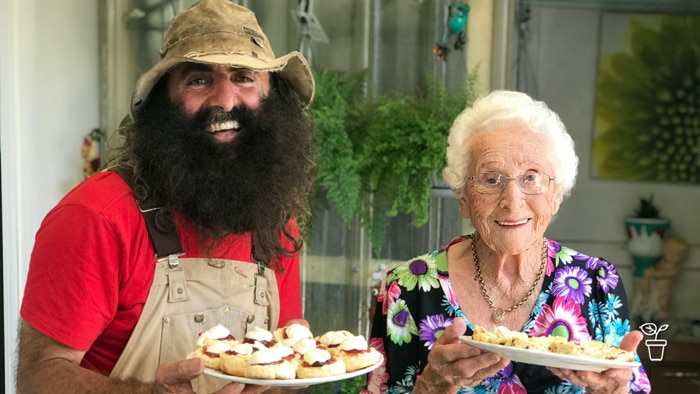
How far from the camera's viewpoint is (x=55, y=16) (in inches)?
→ 148

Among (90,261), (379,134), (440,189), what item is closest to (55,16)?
(379,134)

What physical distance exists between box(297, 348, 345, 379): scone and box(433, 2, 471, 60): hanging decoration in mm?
2207

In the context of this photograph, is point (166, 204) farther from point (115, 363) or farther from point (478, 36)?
point (478, 36)

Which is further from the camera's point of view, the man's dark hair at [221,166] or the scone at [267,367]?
the man's dark hair at [221,166]

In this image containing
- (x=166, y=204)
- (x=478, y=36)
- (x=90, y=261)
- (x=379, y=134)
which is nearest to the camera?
(x=90, y=261)

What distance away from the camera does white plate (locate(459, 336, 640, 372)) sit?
5.29ft

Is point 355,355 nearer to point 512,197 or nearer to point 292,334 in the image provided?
point 292,334

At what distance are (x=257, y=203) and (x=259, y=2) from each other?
1.91 m

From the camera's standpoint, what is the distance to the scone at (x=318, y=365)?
176 cm

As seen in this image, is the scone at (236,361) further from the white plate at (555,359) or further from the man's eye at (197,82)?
the man's eye at (197,82)

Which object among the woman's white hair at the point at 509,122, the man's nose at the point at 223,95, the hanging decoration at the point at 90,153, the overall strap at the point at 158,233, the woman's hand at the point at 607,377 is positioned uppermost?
the man's nose at the point at 223,95

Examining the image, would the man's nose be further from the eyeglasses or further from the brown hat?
the eyeglasses

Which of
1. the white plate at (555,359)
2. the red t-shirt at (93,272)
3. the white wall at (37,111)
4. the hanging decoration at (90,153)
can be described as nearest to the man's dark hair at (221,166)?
the red t-shirt at (93,272)

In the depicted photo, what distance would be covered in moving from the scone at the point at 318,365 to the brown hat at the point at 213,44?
0.74 m
